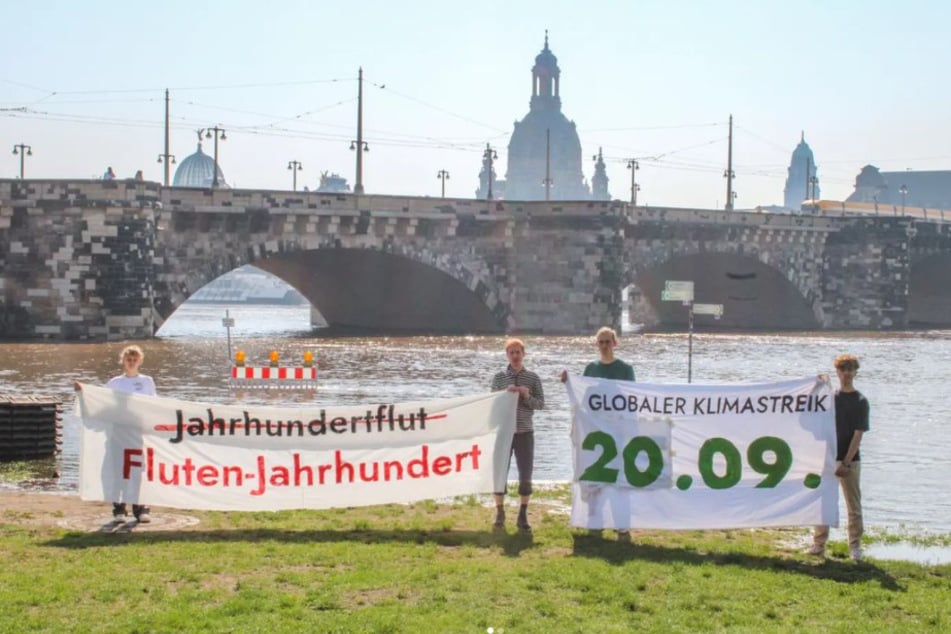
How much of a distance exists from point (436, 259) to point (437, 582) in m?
47.1

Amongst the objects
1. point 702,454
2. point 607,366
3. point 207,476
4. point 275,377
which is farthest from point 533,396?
point 275,377

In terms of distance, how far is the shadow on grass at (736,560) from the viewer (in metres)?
11.1

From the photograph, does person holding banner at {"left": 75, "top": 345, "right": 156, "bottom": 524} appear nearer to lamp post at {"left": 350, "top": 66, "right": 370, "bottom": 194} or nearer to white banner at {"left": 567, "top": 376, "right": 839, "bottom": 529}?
white banner at {"left": 567, "top": 376, "right": 839, "bottom": 529}

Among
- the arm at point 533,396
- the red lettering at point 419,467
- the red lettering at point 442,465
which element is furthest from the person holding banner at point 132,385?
the arm at point 533,396

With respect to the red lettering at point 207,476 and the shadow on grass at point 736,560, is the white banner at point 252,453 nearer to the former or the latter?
the red lettering at point 207,476

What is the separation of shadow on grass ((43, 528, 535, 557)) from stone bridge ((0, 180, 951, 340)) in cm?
3448

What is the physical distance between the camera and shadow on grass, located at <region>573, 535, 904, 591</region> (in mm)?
11133

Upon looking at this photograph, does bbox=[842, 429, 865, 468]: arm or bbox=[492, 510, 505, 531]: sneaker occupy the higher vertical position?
bbox=[842, 429, 865, 468]: arm

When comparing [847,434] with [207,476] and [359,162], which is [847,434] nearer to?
[207,476]

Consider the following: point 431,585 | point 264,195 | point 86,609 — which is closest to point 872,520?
point 431,585

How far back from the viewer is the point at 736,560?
11.6 m

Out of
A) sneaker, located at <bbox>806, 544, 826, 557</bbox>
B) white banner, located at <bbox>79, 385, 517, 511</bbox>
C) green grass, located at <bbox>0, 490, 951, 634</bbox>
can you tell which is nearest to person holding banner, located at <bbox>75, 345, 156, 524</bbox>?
white banner, located at <bbox>79, 385, 517, 511</bbox>

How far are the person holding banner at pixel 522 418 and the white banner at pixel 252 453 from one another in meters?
0.09

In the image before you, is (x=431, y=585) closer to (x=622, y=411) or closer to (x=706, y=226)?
(x=622, y=411)
